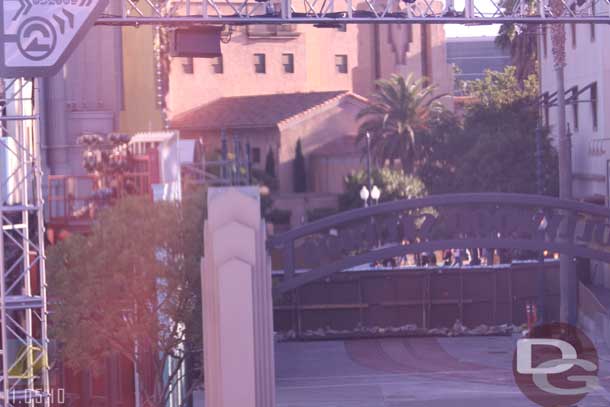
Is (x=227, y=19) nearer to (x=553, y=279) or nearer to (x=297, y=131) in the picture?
(x=553, y=279)

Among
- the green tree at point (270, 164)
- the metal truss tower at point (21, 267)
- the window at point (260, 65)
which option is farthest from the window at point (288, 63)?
the metal truss tower at point (21, 267)

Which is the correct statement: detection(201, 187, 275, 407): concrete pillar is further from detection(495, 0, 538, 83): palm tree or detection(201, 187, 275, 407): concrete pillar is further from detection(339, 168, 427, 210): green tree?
detection(339, 168, 427, 210): green tree

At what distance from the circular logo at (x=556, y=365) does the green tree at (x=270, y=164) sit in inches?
1554

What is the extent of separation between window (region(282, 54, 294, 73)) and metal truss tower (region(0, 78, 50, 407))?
60.6 meters

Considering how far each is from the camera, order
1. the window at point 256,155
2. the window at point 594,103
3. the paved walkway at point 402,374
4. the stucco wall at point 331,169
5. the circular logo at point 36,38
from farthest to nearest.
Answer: the window at point 256,155, the stucco wall at point 331,169, the window at point 594,103, the paved walkway at point 402,374, the circular logo at point 36,38

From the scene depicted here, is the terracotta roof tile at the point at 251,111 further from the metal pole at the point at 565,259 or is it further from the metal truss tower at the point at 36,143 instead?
the metal truss tower at the point at 36,143

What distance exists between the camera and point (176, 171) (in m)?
24.7

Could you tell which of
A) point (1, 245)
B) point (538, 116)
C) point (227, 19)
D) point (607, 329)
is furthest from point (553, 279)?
point (1, 245)

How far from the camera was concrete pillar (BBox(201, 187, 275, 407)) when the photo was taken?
48.1 feet

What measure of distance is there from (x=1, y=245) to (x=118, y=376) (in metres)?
6.47

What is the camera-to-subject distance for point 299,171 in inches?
2867

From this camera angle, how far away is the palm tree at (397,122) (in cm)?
6650

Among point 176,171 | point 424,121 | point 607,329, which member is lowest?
point 607,329

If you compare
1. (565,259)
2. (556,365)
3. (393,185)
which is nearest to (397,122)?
(393,185)
